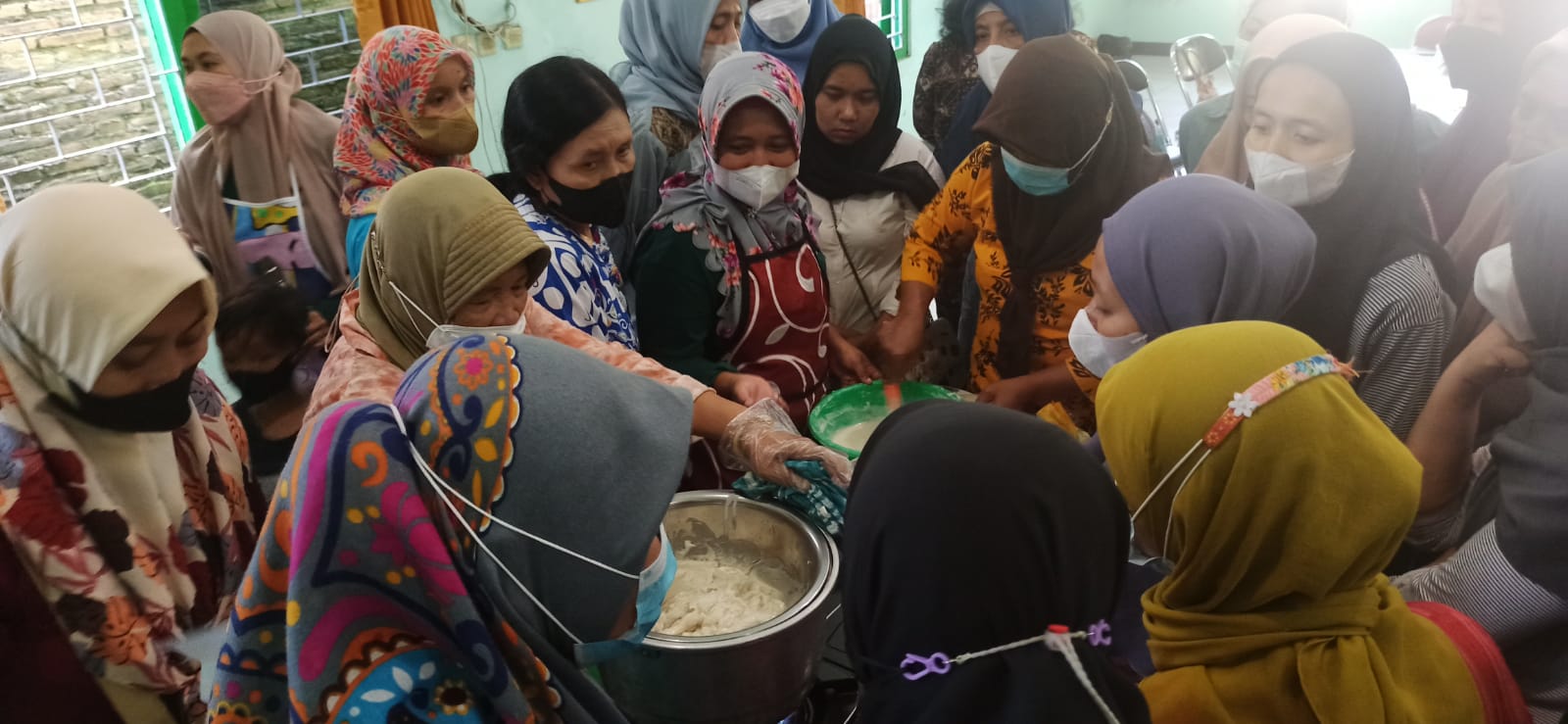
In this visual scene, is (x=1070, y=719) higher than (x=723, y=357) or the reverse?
higher

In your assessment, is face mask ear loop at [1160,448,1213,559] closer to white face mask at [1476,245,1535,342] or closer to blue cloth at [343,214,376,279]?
white face mask at [1476,245,1535,342]

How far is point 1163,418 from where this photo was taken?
3.63 ft

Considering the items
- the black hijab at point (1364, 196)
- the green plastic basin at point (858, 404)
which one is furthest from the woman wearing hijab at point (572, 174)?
the black hijab at point (1364, 196)

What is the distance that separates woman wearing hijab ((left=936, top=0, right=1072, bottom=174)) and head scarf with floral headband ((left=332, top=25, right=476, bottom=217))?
146 cm

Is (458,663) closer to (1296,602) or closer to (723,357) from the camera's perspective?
(1296,602)

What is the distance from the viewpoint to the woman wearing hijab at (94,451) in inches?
43.7

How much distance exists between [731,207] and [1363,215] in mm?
1262

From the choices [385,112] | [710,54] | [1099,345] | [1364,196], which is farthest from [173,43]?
[1364,196]

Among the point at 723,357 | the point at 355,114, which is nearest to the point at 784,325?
the point at 723,357

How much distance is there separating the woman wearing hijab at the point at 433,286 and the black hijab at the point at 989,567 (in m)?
0.53

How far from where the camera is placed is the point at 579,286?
6.11 ft

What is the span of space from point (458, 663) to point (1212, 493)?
2.86 ft

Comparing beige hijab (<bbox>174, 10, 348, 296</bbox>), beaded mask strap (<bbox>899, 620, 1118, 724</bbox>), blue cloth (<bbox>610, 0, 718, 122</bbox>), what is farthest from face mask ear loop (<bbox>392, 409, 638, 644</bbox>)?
blue cloth (<bbox>610, 0, 718, 122</bbox>)

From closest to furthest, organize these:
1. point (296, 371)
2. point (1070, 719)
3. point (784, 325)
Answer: point (1070, 719) → point (296, 371) → point (784, 325)
